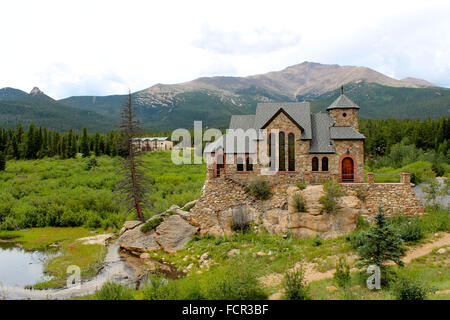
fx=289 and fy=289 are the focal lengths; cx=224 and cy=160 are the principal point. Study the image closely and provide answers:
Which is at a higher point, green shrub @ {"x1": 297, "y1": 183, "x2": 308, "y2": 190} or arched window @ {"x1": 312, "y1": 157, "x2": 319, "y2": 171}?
arched window @ {"x1": 312, "y1": 157, "x2": 319, "y2": 171}

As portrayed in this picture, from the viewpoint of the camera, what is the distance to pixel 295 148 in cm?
2612

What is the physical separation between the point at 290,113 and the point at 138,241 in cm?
1852

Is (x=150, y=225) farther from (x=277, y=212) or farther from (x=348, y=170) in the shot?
(x=348, y=170)

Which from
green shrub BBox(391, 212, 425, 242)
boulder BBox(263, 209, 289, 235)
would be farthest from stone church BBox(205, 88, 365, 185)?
green shrub BBox(391, 212, 425, 242)

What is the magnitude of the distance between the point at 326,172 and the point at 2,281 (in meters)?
26.4

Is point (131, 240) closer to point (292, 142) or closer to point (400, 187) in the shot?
point (292, 142)

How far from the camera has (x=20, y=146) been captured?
75.8 metres

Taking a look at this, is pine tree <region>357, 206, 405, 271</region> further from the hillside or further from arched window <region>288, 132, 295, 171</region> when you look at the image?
the hillside

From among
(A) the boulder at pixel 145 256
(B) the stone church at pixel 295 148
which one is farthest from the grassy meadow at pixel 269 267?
(B) the stone church at pixel 295 148

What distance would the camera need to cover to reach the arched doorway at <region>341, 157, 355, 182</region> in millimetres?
25234

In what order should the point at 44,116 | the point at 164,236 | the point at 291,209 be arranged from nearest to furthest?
1. the point at 291,209
2. the point at 164,236
3. the point at 44,116

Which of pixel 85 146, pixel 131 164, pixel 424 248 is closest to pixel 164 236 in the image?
pixel 131 164

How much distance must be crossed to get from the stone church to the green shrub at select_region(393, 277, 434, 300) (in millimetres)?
13351

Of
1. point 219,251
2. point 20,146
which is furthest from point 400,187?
point 20,146
